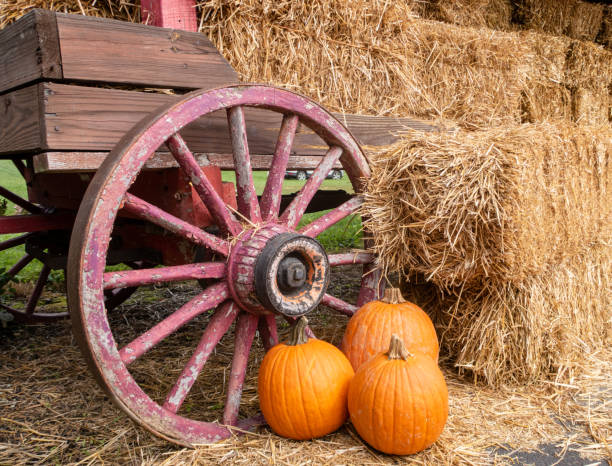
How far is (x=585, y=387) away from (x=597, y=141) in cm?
125

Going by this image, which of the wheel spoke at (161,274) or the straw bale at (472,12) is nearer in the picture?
the wheel spoke at (161,274)

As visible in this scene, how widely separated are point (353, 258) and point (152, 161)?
0.99 metres

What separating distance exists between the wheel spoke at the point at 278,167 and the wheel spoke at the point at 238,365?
417 millimetres

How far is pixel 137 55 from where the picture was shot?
1778 mm

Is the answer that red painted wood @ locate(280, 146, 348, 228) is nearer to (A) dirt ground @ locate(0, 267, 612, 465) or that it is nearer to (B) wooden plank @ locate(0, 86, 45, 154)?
(A) dirt ground @ locate(0, 267, 612, 465)

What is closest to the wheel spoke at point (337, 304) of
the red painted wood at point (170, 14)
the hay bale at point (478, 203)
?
the hay bale at point (478, 203)

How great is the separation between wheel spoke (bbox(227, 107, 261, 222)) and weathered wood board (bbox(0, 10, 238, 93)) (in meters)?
0.23

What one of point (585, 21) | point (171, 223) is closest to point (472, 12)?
point (585, 21)

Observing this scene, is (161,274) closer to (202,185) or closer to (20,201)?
(202,185)

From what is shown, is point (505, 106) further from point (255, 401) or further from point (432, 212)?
point (255, 401)

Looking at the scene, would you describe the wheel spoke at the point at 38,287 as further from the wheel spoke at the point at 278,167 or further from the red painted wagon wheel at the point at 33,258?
the wheel spoke at the point at 278,167

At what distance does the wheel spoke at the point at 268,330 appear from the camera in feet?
6.85

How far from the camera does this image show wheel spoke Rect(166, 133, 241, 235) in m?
1.71

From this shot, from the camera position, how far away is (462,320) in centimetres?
236
